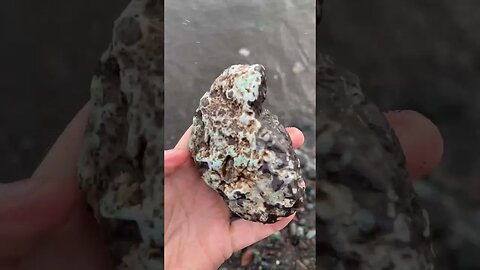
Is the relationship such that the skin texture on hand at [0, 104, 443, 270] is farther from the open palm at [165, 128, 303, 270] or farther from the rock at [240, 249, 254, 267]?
the rock at [240, 249, 254, 267]

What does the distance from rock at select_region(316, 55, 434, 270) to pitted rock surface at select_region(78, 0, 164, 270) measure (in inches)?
10.1

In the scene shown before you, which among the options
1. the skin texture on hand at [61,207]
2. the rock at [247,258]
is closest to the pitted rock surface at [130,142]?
the skin texture on hand at [61,207]

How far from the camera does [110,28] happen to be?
0.74 m

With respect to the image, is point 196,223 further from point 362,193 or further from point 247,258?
point 362,193

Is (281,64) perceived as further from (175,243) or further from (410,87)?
(175,243)

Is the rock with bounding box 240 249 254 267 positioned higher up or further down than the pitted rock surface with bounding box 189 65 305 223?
further down

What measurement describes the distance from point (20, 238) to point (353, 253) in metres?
0.48

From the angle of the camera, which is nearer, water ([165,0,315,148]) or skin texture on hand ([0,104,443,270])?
skin texture on hand ([0,104,443,270])

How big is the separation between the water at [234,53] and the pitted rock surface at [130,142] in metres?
0.03

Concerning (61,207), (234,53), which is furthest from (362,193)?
(61,207)

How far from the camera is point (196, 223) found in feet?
2.66

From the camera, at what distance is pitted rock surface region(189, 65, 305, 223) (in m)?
0.71

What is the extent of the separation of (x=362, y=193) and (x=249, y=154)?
184 mm

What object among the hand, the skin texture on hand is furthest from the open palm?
the skin texture on hand
